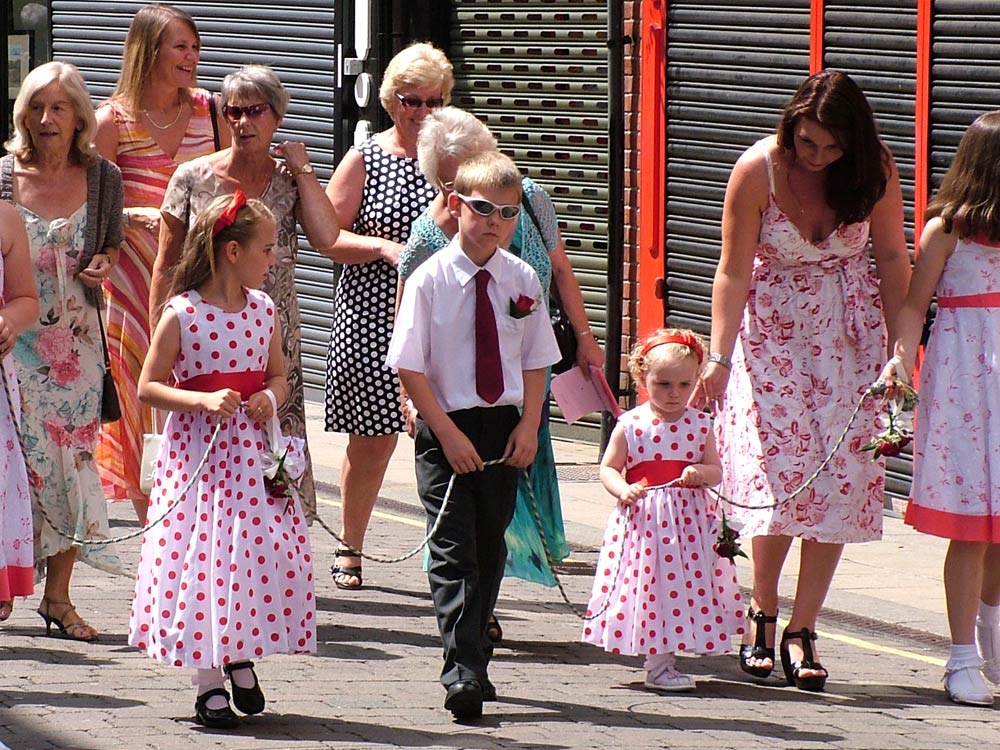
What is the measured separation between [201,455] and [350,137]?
8502 millimetres

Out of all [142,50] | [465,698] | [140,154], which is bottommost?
[465,698]

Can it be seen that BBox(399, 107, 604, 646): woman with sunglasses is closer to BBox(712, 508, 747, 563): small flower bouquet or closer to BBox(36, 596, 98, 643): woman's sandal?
BBox(712, 508, 747, 563): small flower bouquet

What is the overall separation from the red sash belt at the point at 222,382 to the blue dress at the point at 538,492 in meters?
0.91

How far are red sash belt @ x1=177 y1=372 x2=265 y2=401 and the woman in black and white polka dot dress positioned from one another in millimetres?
1483

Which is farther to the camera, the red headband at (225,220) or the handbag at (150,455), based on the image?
the handbag at (150,455)

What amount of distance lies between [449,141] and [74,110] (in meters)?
1.45

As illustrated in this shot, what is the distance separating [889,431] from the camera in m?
→ 6.54

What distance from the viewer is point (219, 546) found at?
20.3ft

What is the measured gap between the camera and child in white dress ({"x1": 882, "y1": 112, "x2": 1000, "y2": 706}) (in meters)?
6.67

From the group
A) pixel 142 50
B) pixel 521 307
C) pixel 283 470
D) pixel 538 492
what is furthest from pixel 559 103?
pixel 283 470

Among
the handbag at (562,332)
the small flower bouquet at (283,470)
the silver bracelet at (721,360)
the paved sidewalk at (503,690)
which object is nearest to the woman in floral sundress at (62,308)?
the paved sidewalk at (503,690)

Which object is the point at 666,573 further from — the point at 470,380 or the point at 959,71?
the point at 959,71

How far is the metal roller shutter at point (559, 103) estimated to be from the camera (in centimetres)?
1291

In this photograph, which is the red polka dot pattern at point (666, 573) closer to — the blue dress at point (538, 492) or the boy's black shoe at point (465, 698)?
the blue dress at point (538, 492)
